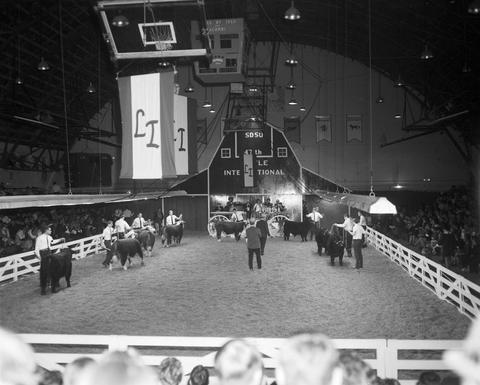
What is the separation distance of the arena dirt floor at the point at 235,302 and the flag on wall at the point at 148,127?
9.27 ft

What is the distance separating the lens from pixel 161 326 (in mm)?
7828

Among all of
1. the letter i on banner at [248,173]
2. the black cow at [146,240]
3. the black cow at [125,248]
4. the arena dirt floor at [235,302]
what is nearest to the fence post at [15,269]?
the arena dirt floor at [235,302]

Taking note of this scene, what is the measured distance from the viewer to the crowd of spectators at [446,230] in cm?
1284

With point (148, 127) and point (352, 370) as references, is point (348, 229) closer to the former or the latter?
point (148, 127)

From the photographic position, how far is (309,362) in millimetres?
1799

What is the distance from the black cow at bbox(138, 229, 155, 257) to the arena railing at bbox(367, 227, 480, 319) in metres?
8.25

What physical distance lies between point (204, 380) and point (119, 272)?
1021 cm

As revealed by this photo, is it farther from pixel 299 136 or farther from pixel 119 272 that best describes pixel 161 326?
pixel 299 136

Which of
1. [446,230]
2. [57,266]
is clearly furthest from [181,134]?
[446,230]

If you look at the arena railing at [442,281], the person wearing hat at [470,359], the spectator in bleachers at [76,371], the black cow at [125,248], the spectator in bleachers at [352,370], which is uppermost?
the person wearing hat at [470,359]

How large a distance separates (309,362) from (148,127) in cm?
688

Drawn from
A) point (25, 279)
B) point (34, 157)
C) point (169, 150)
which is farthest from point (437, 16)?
point (34, 157)

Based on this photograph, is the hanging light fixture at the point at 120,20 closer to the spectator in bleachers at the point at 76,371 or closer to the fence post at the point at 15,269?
the spectator in bleachers at the point at 76,371

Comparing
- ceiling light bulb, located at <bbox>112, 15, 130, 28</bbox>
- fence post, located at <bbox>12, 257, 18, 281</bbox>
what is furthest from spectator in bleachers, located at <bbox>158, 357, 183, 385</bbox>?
fence post, located at <bbox>12, 257, 18, 281</bbox>
